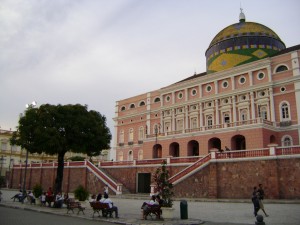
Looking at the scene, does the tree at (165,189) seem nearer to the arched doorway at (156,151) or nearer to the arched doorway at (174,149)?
the arched doorway at (174,149)

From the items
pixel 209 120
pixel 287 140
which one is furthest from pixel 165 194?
pixel 209 120

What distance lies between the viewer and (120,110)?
57812mm

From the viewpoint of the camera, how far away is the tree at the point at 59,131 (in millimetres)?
29750

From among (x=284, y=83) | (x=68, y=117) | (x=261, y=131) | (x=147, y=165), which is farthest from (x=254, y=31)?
(x=68, y=117)

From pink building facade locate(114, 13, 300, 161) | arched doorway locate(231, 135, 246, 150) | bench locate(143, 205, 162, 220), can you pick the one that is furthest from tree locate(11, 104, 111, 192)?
bench locate(143, 205, 162, 220)

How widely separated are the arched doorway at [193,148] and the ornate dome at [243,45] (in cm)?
1235

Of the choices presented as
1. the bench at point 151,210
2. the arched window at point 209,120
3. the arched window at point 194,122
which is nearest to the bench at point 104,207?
the bench at point 151,210

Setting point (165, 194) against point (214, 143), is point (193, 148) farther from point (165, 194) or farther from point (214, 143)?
point (165, 194)

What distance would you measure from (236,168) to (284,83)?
15.3 meters

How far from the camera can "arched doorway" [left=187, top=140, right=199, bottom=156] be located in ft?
133

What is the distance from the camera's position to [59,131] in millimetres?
30703

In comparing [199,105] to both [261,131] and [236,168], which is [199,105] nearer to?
[261,131]

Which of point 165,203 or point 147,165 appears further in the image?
point 147,165

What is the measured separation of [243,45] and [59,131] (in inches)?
1132
